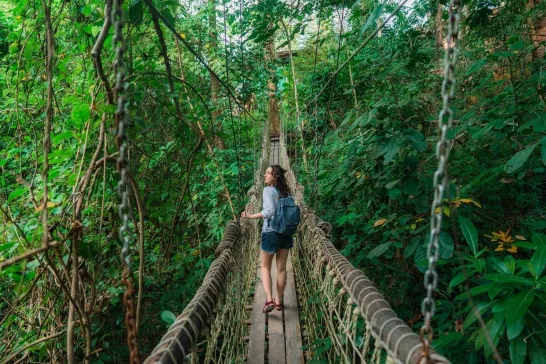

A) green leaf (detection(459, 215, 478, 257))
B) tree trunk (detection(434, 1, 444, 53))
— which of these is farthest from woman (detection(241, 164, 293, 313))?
tree trunk (detection(434, 1, 444, 53))

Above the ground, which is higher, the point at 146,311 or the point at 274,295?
the point at 274,295

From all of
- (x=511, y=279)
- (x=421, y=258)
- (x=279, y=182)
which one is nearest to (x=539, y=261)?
(x=511, y=279)

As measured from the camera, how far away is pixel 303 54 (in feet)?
23.8

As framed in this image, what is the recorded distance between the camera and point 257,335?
1.70 metres

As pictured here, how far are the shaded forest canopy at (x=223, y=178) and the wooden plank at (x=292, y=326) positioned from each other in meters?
0.39

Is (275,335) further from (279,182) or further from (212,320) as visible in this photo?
(212,320)

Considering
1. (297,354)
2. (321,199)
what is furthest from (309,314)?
(321,199)

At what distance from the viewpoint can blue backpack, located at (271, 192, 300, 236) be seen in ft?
6.09

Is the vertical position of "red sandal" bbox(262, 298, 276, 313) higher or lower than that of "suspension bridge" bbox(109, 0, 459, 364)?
lower

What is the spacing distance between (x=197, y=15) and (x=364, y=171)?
8.46 feet

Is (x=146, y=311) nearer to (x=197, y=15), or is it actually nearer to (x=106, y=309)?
(x=106, y=309)

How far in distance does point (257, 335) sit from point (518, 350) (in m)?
1.02

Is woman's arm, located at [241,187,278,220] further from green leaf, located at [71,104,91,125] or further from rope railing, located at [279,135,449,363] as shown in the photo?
green leaf, located at [71,104,91,125]

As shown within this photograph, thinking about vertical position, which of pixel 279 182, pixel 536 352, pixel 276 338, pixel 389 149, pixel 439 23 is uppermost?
pixel 439 23
